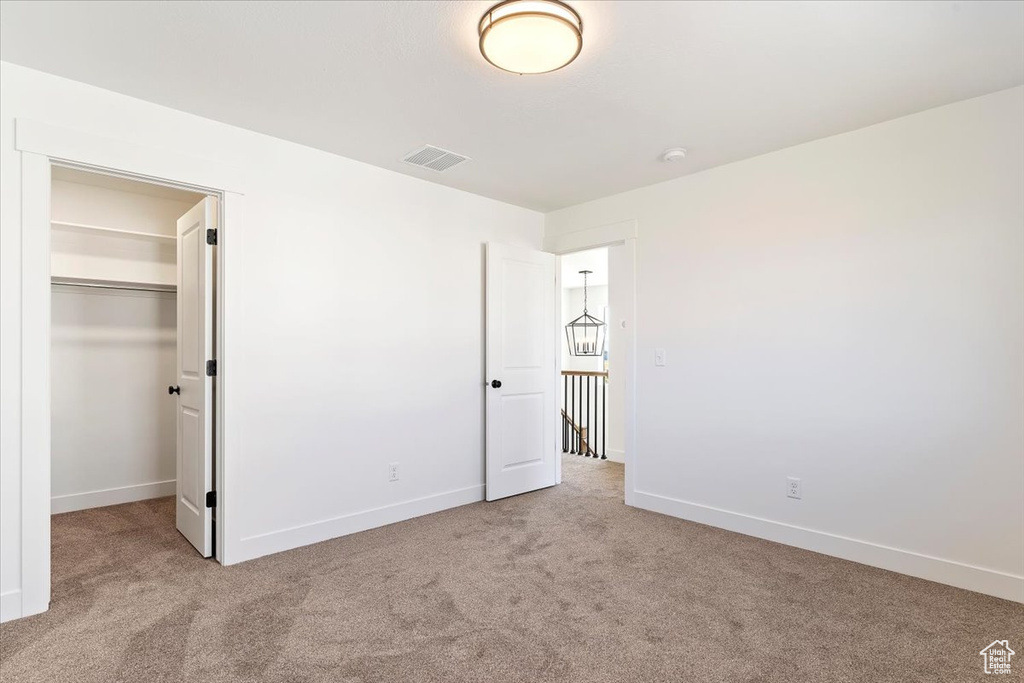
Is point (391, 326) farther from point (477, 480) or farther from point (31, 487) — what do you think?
point (31, 487)

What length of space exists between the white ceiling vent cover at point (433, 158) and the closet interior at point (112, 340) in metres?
1.89

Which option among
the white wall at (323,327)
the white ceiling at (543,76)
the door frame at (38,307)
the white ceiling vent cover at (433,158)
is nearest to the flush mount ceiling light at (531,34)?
the white ceiling at (543,76)

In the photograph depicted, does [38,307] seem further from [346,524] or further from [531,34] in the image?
[531,34]

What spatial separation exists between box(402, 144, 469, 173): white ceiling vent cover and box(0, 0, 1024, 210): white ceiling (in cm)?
8

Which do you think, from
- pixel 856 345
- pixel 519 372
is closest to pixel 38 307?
pixel 519 372

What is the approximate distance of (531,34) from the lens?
6.46 ft

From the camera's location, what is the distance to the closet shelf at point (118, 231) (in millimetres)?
Answer: 3576

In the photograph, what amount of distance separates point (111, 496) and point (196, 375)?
6.03 feet

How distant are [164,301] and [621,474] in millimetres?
4396

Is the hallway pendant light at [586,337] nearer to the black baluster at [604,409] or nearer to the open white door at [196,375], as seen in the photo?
the black baluster at [604,409]

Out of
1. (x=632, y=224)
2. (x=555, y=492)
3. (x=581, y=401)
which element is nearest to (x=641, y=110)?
(x=632, y=224)

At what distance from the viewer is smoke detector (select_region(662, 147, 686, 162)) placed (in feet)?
11.0

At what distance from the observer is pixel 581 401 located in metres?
7.04

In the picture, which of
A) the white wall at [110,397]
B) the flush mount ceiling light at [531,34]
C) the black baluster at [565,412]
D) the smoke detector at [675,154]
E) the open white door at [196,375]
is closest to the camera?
the flush mount ceiling light at [531,34]
